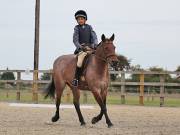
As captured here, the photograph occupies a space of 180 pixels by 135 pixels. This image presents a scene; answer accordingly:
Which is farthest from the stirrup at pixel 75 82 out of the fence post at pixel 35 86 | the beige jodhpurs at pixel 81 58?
the fence post at pixel 35 86

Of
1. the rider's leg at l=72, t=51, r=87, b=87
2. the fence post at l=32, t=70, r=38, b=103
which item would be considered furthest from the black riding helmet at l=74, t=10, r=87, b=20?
the fence post at l=32, t=70, r=38, b=103

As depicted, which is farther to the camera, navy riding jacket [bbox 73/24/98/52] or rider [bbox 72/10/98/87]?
navy riding jacket [bbox 73/24/98/52]

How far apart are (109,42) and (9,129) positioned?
8.52ft

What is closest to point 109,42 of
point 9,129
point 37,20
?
point 9,129

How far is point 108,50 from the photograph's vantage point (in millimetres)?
10797

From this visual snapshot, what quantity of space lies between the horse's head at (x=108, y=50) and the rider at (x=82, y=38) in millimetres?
543

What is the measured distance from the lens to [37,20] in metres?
26.4

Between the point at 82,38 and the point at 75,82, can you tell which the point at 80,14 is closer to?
the point at 82,38

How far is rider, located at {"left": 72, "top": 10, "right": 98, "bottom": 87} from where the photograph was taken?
11398 mm

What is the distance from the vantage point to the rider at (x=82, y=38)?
11398mm

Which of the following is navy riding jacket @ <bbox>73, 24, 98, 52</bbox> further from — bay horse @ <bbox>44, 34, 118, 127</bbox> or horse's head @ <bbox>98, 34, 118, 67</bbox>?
horse's head @ <bbox>98, 34, 118, 67</bbox>

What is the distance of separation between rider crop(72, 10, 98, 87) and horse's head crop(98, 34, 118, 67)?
54 cm

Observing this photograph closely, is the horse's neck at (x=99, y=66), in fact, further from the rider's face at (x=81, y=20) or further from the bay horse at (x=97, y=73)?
the rider's face at (x=81, y=20)

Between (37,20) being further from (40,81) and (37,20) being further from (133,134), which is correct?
(133,134)
